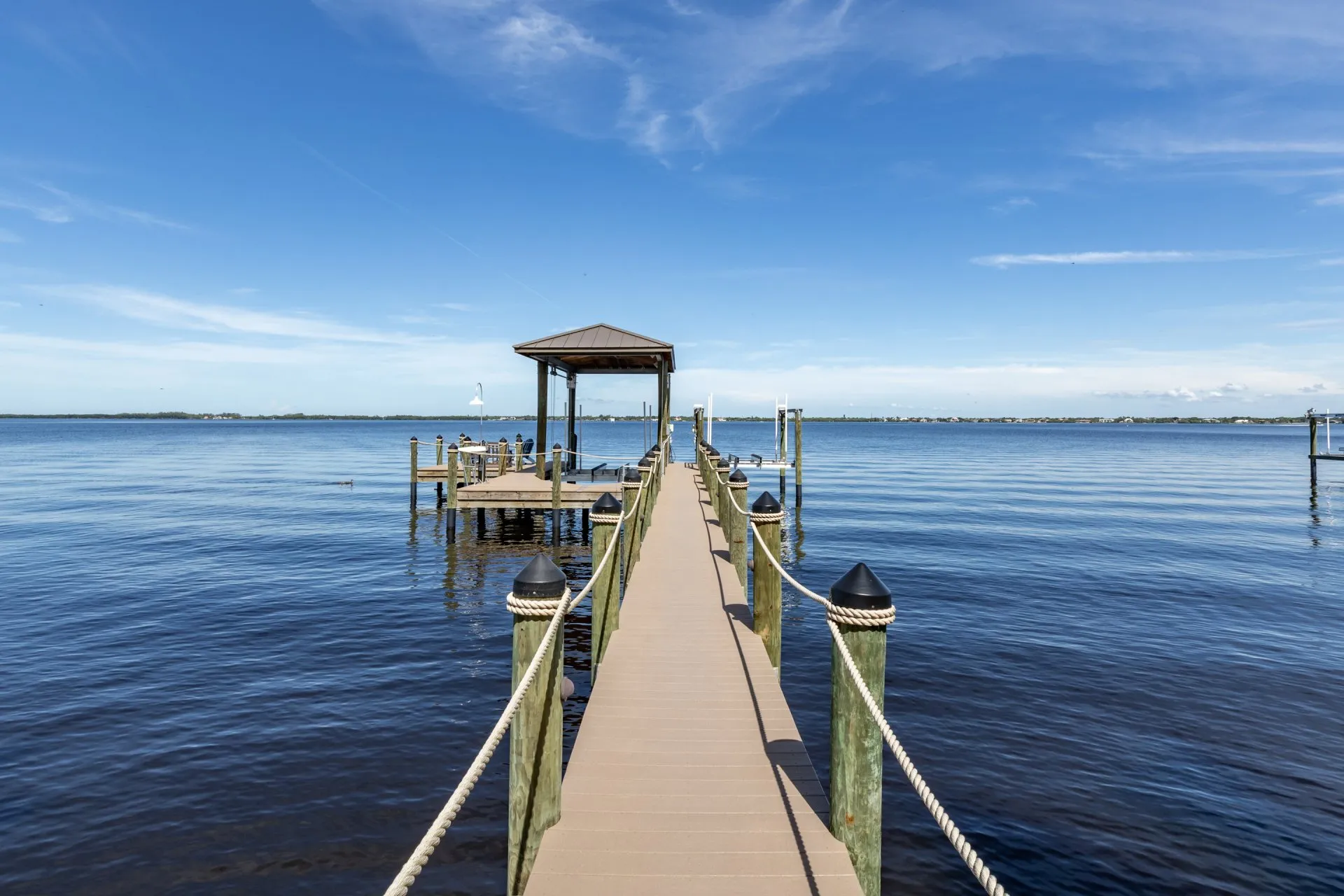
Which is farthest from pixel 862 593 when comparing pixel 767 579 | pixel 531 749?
pixel 767 579

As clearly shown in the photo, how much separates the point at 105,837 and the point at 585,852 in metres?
5.83

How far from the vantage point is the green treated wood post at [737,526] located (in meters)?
11.1

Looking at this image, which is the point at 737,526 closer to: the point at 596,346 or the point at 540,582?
the point at 540,582

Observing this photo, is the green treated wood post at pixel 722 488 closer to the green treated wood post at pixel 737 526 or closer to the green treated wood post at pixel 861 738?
the green treated wood post at pixel 737 526

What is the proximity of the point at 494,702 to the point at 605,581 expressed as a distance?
3927mm

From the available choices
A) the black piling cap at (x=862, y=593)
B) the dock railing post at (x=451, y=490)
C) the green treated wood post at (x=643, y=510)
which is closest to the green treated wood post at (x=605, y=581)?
the green treated wood post at (x=643, y=510)

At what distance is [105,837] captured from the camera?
6602 millimetres

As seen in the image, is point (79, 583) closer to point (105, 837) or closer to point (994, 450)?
point (105, 837)

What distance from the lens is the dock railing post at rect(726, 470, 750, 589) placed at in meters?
11.1

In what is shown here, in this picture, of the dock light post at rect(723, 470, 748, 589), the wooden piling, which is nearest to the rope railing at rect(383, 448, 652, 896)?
the dock light post at rect(723, 470, 748, 589)

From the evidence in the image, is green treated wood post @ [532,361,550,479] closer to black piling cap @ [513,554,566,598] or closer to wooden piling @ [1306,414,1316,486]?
black piling cap @ [513,554,566,598]

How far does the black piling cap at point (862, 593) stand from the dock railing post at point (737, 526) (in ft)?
22.4

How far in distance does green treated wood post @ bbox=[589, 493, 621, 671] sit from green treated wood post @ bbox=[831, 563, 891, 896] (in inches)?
127

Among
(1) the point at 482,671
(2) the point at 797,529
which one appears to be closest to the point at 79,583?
(1) the point at 482,671
